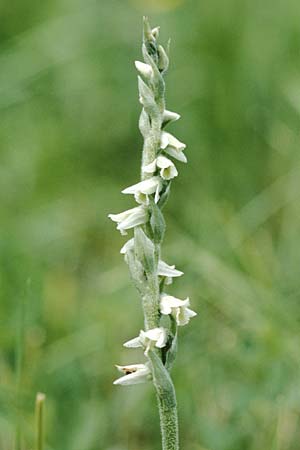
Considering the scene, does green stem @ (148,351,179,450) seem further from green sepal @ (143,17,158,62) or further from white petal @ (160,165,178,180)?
green sepal @ (143,17,158,62)

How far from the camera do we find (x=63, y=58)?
4793mm

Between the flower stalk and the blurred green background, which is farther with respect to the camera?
the blurred green background

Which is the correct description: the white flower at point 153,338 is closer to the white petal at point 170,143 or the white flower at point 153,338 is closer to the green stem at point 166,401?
the green stem at point 166,401

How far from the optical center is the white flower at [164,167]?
1.69 meters

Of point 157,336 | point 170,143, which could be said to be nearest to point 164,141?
point 170,143

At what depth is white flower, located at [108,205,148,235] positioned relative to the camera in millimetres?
1729

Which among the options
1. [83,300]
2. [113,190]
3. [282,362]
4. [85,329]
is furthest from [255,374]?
[113,190]

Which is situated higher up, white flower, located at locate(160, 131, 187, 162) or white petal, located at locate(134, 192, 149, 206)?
white flower, located at locate(160, 131, 187, 162)

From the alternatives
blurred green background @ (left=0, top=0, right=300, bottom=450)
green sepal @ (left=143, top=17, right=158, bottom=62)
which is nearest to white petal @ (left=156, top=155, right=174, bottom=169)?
green sepal @ (left=143, top=17, right=158, bottom=62)

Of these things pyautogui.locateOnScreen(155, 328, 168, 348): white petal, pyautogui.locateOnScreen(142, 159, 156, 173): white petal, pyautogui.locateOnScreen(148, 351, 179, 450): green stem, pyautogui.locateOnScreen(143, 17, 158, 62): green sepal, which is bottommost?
pyautogui.locateOnScreen(148, 351, 179, 450): green stem

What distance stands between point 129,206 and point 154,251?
8.10 feet

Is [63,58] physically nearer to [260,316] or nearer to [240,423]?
[260,316]

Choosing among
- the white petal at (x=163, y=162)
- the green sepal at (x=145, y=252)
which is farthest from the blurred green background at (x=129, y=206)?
the white petal at (x=163, y=162)

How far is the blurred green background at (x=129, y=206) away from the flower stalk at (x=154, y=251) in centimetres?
48
